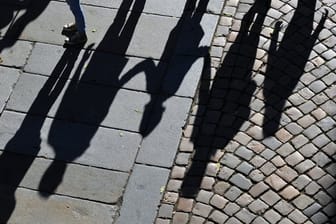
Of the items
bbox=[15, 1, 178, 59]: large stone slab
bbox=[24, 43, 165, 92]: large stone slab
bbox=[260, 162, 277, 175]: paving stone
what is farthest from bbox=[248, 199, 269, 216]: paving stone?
bbox=[15, 1, 178, 59]: large stone slab

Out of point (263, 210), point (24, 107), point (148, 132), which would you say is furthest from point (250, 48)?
point (24, 107)

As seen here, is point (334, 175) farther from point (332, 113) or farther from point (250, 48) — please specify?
point (250, 48)

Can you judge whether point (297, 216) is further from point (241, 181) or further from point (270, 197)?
point (241, 181)

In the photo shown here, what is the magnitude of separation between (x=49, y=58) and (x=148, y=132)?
5.85ft

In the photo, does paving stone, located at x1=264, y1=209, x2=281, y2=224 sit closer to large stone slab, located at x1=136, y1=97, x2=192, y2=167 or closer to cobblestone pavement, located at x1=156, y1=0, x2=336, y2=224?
cobblestone pavement, located at x1=156, y1=0, x2=336, y2=224

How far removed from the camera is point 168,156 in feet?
20.4

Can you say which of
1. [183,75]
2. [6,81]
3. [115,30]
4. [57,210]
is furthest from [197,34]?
[57,210]

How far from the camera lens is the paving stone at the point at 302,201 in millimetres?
5715

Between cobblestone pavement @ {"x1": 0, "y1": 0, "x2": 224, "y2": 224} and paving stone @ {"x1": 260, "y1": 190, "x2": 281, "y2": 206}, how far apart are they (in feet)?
3.43

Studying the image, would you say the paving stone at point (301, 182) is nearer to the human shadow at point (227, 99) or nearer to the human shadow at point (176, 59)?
the human shadow at point (227, 99)

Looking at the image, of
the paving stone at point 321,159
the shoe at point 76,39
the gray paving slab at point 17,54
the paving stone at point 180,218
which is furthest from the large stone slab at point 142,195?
the gray paving slab at point 17,54

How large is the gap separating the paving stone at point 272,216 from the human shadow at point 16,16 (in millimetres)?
3980

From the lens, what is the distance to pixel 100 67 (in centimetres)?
714

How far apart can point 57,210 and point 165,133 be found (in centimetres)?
144
